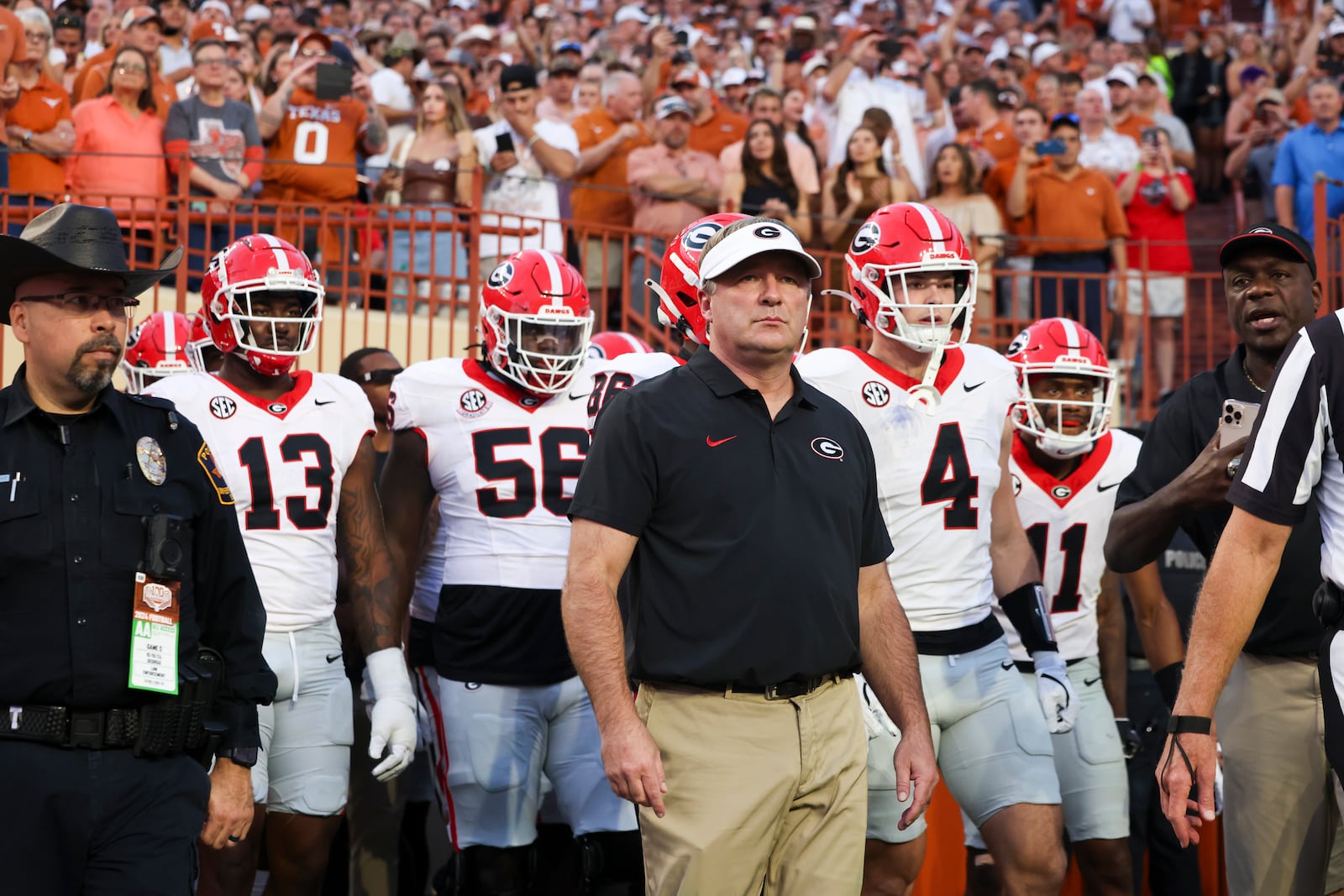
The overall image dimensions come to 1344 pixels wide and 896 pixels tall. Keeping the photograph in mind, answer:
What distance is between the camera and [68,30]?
40.1 ft

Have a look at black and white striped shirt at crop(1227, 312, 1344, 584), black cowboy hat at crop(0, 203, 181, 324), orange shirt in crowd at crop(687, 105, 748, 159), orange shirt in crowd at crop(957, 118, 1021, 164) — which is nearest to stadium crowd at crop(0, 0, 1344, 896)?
black cowboy hat at crop(0, 203, 181, 324)

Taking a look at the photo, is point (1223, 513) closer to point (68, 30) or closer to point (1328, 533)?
point (1328, 533)

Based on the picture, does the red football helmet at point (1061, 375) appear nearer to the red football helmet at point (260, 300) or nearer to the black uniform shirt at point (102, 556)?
the red football helmet at point (260, 300)

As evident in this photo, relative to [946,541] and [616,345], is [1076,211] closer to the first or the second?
[616,345]

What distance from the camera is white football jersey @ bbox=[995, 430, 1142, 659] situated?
6.48 metres

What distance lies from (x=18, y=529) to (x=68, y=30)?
958 cm

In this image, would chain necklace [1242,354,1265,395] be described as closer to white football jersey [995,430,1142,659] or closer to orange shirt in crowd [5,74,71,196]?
white football jersey [995,430,1142,659]

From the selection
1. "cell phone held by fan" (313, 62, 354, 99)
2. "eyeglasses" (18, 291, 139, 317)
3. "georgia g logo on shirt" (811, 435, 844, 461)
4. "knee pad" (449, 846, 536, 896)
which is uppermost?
"cell phone held by fan" (313, 62, 354, 99)

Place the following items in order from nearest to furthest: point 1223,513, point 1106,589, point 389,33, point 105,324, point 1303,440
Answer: point 1303,440
point 105,324
point 1223,513
point 1106,589
point 389,33

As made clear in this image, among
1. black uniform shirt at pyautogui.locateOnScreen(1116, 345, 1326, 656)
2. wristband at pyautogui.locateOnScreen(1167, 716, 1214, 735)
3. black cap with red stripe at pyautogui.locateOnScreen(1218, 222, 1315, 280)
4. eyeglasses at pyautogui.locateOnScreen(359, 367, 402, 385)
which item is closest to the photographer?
wristband at pyautogui.locateOnScreen(1167, 716, 1214, 735)

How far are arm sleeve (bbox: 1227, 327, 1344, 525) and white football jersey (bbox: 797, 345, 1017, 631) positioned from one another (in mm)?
1623

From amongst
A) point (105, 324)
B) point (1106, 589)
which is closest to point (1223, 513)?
point (1106, 589)

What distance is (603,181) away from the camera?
11.6 meters

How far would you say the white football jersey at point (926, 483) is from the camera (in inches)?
208
